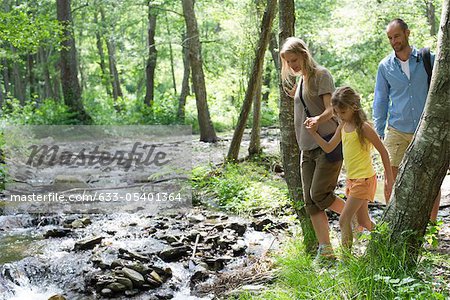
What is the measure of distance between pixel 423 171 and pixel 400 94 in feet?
5.29

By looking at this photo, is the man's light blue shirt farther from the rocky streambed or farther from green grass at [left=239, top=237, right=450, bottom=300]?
the rocky streambed

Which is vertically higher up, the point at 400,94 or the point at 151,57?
the point at 151,57

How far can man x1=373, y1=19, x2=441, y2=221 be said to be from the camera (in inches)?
180

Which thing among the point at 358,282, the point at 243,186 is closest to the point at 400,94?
the point at 358,282

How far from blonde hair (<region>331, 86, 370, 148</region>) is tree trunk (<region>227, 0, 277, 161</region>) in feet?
15.7

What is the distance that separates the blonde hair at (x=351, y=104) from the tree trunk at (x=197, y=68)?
10.7 metres

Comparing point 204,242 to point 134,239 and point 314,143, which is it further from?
point 314,143

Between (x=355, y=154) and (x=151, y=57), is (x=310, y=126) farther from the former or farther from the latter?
(x=151, y=57)

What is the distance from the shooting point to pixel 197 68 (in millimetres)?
15109

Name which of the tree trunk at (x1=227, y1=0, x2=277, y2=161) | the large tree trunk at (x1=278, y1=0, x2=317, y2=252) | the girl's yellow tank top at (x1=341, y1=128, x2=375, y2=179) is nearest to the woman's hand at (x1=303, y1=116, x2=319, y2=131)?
the girl's yellow tank top at (x1=341, y1=128, x2=375, y2=179)

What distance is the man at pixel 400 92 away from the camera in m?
4.58

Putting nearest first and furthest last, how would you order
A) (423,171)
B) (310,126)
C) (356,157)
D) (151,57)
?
1. (423,171)
2. (310,126)
3. (356,157)
4. (151,57)

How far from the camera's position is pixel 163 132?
68.8 feet

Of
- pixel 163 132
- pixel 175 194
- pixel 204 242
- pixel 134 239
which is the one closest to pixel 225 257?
pixel 204 242
